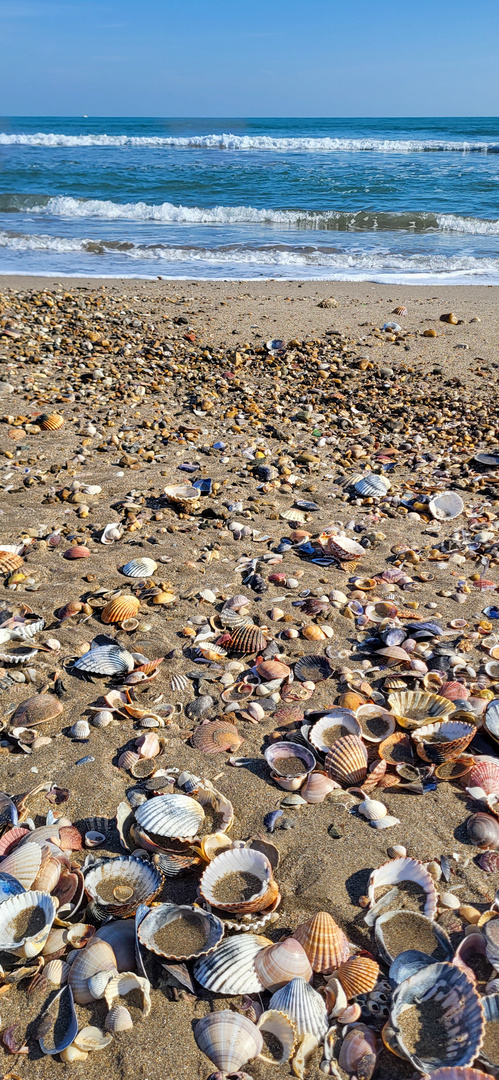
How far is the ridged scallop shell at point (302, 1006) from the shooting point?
175 centimetres

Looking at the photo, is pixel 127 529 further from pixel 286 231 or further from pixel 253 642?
pixel 286 231

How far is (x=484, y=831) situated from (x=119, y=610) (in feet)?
6.52

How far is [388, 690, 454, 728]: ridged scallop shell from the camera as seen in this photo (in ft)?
9.19

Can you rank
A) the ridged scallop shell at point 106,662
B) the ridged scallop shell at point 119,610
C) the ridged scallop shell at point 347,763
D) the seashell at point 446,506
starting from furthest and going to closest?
the seashell at point 446,506, the ridged scallop shell at point 119,610, the ridged scallop shell at point 106,662, the ridged scallop shell at point 347,763

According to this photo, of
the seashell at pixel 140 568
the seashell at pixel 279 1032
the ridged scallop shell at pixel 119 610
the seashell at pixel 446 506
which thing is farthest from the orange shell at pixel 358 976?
the seashell at pixel 446 506

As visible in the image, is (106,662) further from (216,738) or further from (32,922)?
(32,922)

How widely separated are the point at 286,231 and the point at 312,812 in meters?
16.1

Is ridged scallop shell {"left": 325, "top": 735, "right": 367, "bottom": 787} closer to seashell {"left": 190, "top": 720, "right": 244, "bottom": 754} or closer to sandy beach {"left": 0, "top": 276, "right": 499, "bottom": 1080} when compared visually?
sandy beach {"left": 0, "top": 276, "right": 499, "bottom": 1080}

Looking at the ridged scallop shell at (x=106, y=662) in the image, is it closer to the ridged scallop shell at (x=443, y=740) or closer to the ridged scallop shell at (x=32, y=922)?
the ridged scallop shell at (x=32, y=922)

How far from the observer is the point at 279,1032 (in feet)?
5.74

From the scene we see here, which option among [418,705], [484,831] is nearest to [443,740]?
[418,705]

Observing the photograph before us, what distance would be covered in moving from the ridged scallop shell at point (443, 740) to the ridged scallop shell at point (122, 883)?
1113 mm

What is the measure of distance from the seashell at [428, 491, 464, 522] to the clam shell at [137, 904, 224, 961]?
3200mm

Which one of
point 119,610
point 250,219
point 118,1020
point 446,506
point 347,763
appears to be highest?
point 250,219
